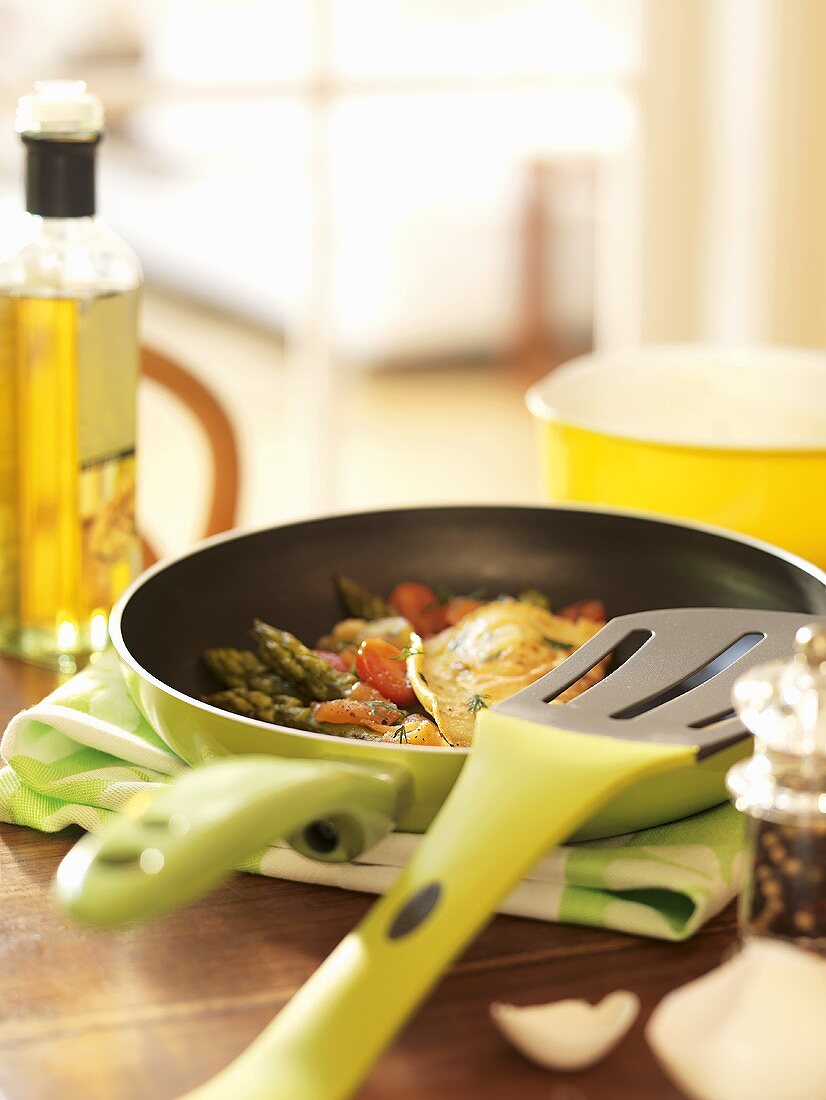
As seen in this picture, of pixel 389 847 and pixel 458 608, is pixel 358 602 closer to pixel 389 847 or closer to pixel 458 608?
pixel 458 608

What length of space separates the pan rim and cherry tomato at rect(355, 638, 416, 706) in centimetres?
7

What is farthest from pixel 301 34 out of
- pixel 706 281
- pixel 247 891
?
pixel 247 891

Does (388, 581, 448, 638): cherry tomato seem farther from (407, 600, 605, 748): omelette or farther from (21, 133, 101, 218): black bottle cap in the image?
(21, 133, 101, 218): black bottle cap

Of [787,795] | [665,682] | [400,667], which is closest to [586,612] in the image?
[400,667]

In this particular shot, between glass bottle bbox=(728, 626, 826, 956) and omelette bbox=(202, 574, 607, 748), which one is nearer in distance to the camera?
glass bottle bbox=(728, 626, 826, 956)

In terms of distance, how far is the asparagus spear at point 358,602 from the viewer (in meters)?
1.12

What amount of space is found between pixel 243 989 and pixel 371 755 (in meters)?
0.13

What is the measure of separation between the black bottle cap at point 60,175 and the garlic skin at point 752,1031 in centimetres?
80

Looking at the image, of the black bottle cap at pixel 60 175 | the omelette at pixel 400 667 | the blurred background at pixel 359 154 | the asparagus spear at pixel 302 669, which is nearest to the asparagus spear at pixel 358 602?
the omelette at pixel 400 667

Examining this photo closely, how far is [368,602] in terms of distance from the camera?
113 centimetres

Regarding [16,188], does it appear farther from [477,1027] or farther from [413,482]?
[477,1027]

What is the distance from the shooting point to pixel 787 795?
0.60 meters

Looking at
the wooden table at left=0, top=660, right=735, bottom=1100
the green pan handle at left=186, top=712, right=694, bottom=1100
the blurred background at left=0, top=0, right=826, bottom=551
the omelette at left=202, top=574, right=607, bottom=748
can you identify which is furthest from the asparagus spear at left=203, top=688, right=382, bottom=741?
the blurred background at left=0, top=0, right=826, bottom=551

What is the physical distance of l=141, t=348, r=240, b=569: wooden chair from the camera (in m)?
1.66
